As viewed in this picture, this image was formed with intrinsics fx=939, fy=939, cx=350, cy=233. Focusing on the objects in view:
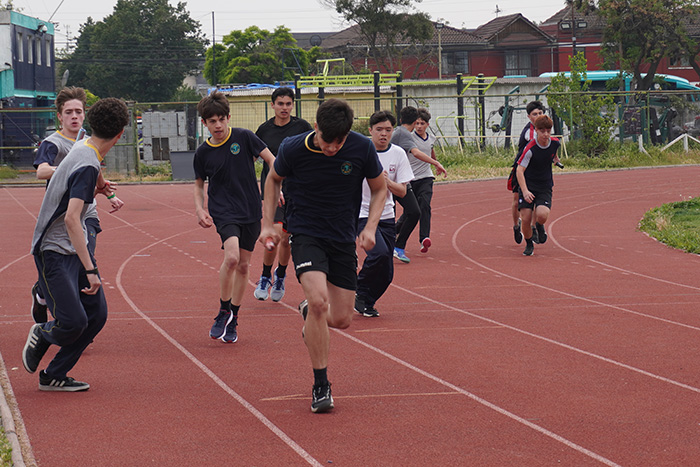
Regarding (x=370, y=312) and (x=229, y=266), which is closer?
(x=229, y=266)

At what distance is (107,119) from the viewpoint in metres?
5.43

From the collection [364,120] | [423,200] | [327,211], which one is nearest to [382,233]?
[327,211]

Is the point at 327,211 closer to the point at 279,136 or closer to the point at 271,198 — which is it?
the point at 271,198

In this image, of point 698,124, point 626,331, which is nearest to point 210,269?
point 626,331

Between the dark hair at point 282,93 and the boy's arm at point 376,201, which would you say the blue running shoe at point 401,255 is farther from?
the boy's arm at point 376,201

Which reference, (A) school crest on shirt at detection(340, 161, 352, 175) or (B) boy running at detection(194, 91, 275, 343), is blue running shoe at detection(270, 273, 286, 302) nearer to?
(B) boy running at detection(194, 91, 275, 343)

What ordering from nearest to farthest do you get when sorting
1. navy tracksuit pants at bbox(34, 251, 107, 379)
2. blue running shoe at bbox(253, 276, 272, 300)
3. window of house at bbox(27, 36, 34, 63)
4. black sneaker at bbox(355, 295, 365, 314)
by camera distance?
navy tracksuit pants at bbox(34, 251, 107, 379) < black sneaker at bbox(355, 295, 365, 314) < blue running shoe at bbox(253, 276, 272, 300) < window of house at bbox(27, 36, 34, 63)

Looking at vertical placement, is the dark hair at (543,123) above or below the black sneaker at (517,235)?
above

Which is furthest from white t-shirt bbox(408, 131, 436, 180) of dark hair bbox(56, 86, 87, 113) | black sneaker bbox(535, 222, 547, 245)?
dark hair bbox(56, 86, 87, 113)

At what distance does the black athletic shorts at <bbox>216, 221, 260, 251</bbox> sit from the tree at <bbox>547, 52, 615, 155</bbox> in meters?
21.7

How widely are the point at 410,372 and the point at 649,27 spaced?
160ft

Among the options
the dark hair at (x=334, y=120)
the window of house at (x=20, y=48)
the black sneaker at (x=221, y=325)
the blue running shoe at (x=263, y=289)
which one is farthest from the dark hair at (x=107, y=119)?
the window of house at (x=20, y=48)

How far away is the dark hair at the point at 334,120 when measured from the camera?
208 inches

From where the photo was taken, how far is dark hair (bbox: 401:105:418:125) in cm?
1130
